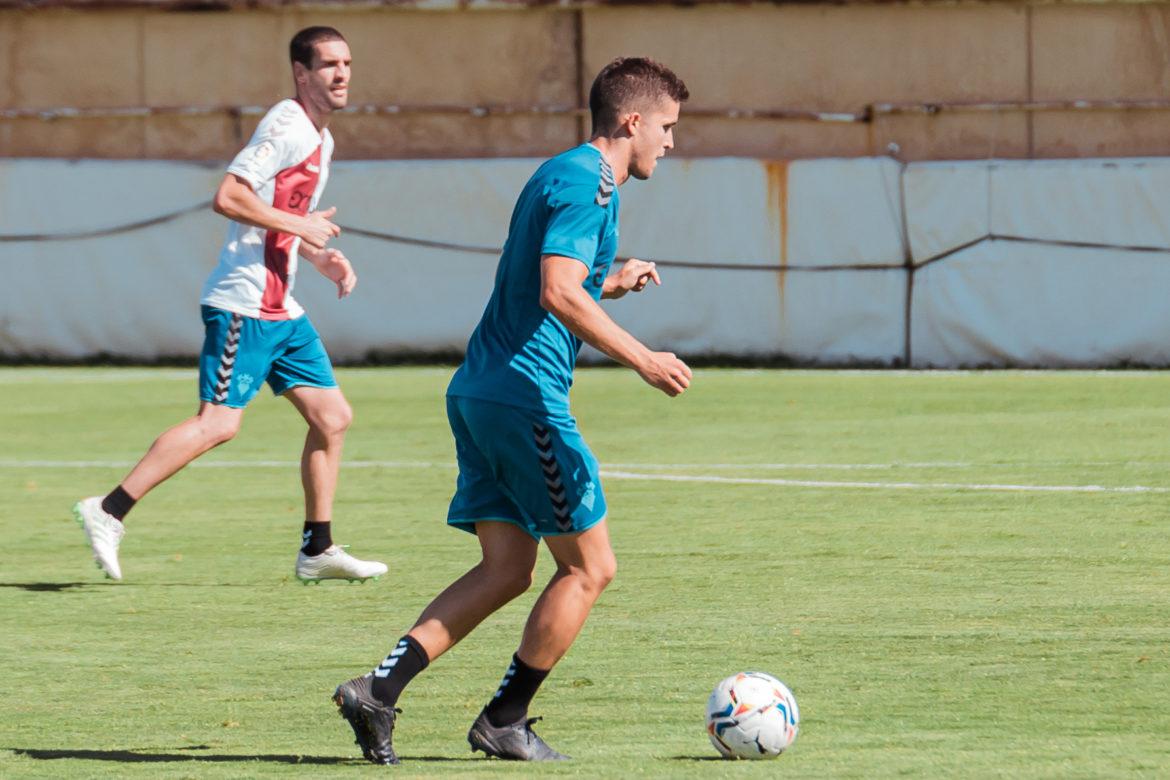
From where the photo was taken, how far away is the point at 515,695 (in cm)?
547

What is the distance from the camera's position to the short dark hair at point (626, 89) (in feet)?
18.4

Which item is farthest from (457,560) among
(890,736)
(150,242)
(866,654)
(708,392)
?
(150,242)

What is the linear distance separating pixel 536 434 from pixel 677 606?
8.43 ft

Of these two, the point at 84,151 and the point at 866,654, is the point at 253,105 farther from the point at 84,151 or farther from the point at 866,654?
the point at 866,654

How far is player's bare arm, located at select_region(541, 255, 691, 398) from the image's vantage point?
516 centimetres

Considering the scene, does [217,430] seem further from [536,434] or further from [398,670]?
[536,434]

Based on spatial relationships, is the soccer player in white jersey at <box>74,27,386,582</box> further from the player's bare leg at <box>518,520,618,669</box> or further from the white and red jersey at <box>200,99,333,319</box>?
the player's bare leg at <box>518,520,618,669</box>

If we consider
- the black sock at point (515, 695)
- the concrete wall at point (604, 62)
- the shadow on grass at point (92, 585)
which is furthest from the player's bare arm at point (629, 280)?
the concrete wall at point (604, 62)

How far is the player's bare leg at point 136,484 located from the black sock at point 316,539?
1.69 feet

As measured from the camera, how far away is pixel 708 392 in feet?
56.2

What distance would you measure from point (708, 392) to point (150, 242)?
21.4 ft

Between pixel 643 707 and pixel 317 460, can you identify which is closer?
pixel 643 707

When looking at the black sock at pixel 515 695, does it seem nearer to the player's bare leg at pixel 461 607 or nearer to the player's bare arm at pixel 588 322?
the player's bare leg at pixel 461 607

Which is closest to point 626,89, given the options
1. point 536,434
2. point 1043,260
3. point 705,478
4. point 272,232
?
point 536,434
